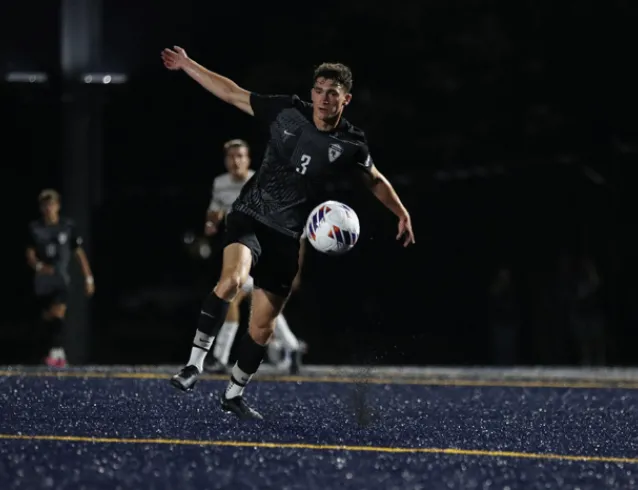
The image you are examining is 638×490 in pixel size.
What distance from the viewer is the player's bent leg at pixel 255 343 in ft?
30.8

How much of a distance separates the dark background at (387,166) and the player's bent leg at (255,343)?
2.86 meters

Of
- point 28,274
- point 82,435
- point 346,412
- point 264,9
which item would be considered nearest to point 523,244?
point 28,274

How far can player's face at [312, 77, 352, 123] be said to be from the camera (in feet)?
30.4

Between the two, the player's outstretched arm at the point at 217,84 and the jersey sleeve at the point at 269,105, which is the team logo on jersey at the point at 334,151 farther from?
the player's outstretched arm at the point at 217,84

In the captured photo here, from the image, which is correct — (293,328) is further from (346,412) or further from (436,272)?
(346,412)

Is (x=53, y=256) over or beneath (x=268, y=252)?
beneath

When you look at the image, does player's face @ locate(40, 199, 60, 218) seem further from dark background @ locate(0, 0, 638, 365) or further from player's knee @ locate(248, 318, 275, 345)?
player's knee @ locate(248, 318, 275, 345)

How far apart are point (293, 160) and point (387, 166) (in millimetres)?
20594

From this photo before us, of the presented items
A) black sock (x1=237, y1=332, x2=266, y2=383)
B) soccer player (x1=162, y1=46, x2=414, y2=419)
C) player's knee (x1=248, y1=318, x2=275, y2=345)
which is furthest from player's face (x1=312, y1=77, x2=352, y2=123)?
black sock (x1=237, y1=332, x2=266, y2=383)

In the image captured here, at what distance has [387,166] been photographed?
30016 mm

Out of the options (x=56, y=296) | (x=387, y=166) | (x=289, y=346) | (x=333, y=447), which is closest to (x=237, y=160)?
(x=289, y=346)

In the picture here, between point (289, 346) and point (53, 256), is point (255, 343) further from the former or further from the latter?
point (53, 256)

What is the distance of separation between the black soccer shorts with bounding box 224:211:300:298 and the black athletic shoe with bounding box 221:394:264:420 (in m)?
0.74

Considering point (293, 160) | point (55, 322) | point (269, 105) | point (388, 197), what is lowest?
point (55, 322)
